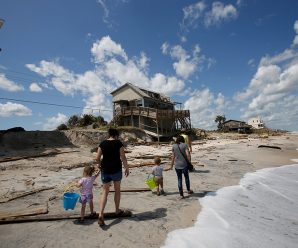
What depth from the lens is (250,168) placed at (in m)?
14.4

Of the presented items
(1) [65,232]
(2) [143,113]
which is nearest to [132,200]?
(1) [65,232]

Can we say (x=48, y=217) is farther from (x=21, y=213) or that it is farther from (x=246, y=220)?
(x=246, y=220)

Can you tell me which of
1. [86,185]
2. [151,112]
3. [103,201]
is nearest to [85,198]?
[86,185]

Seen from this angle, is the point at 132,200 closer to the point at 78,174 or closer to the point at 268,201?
the point at 268,201

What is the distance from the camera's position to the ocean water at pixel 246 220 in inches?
199

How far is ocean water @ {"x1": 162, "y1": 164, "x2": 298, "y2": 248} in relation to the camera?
5.05 metres

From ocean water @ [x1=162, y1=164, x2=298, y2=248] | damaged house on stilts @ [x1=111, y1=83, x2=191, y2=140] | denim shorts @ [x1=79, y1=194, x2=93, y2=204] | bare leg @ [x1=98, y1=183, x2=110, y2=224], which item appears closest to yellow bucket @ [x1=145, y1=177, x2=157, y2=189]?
ocean water @ [x1=162, y1=164, x2=298, y2=248]

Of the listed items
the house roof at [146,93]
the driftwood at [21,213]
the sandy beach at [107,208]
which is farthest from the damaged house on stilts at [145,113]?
the driftwood at [21,213]

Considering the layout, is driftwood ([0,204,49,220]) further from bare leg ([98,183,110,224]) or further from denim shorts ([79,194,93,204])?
bare leg ([98,183,110,224])

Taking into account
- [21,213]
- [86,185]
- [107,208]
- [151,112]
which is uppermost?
[151,112]

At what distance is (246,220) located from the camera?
20.5 ft

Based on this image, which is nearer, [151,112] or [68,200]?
[68,200]

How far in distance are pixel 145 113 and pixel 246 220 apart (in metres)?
30.6

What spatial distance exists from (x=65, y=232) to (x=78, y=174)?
6.94m
